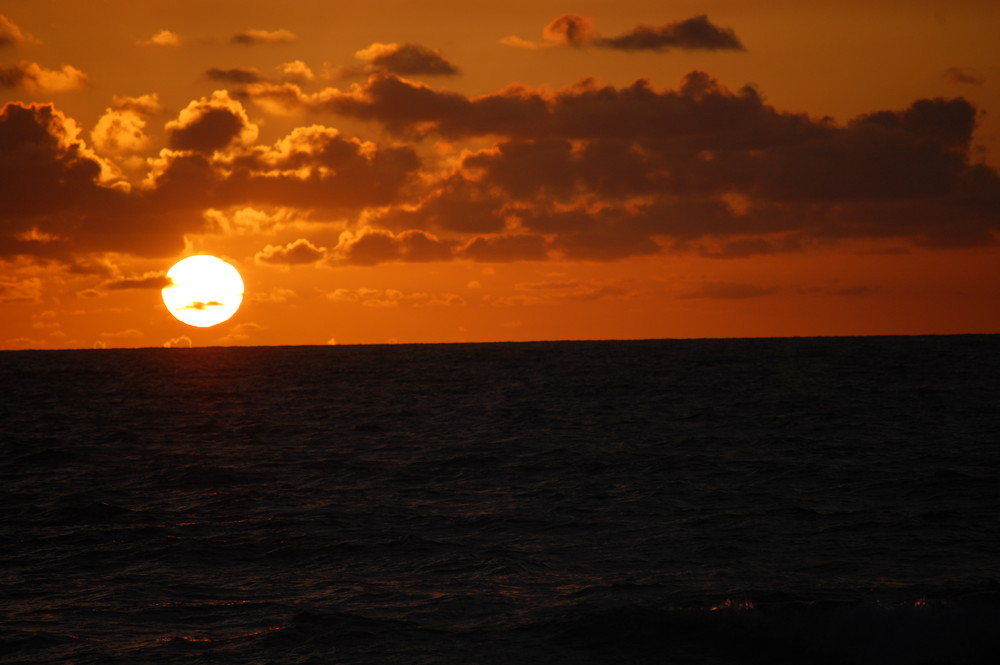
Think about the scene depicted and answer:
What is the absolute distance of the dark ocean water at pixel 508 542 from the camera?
50.5 feet

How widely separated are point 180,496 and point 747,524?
16.0 metres

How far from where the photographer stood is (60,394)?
269ft

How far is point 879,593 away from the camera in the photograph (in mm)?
17250

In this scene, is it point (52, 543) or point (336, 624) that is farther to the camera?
point (52, 543)

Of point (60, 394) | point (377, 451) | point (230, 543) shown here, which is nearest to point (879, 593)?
point (230, 543)

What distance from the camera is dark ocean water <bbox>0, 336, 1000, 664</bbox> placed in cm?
1541

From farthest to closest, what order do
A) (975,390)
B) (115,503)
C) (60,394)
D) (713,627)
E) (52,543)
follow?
(60,394) < (975,390) < (115,503) < (52,543) < (713,627)

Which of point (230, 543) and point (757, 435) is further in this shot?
point (757, 435)

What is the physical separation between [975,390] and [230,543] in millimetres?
56210

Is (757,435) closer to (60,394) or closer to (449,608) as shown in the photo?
(449,608)

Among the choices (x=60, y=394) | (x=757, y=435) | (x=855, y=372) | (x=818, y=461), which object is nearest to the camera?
(x=818, y=461)

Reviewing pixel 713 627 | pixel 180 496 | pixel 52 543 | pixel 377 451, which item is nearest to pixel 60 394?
pixel 377 451

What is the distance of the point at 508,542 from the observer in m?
21.8

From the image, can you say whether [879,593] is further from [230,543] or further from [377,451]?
[377,451]
